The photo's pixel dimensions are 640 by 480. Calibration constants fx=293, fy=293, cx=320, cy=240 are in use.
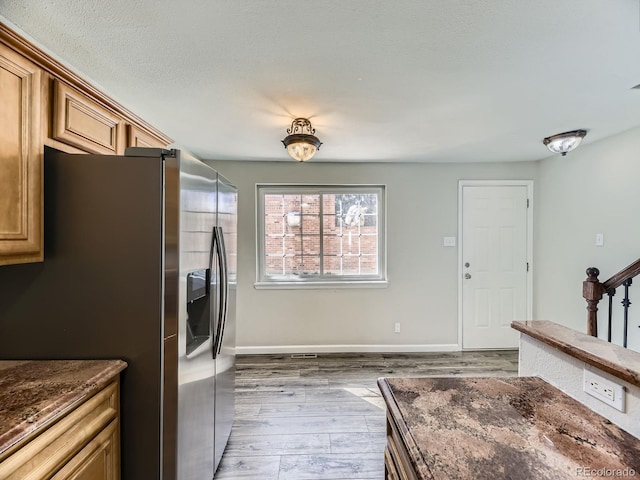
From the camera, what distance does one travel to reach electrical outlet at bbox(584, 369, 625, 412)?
0.82 metres

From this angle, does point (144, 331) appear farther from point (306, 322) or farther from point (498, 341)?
point (498, 341)

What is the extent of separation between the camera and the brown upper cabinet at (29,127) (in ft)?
3.56

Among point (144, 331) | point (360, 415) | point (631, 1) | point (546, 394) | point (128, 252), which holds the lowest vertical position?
point (360, 415)

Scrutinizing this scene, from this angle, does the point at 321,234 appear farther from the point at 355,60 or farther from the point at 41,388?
the point at 41,388

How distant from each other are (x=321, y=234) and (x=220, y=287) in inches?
82.3

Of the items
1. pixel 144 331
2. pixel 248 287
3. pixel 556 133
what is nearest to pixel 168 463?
pixel 144 331

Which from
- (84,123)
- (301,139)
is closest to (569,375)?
(301,139)

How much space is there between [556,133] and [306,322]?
3.13m

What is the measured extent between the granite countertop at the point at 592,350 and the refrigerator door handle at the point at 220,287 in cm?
146

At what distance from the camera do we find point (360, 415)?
234 cm

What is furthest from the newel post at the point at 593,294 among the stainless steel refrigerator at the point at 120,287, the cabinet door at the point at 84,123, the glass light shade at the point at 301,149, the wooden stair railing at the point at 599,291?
the cabinet door at the point at 84,123

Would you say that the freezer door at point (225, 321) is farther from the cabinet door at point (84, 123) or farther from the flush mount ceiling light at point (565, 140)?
the flush mount ceiling light at point (565, 140)

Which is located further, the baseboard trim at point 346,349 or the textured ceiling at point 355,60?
the baseboard trim at point 346,349

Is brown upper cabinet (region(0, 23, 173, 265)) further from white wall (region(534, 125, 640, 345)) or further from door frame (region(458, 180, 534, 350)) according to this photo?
white wall (region(534, 125, 640, 345))
